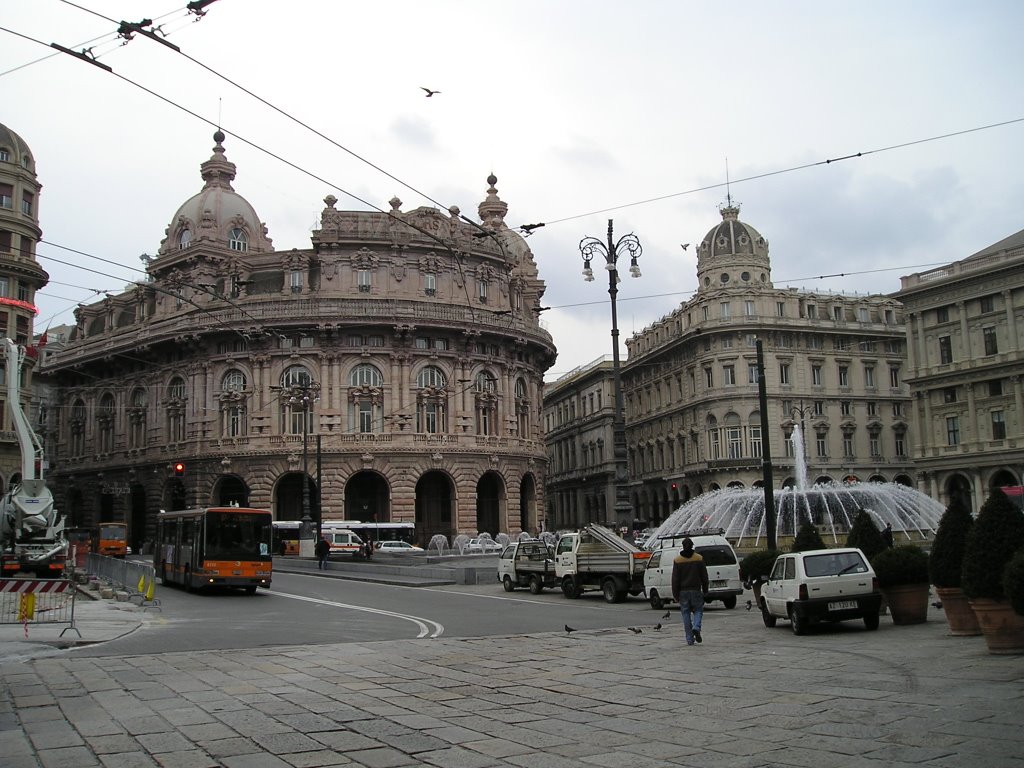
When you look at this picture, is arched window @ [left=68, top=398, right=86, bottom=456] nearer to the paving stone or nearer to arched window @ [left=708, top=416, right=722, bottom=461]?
arched window @ [left=708, top=416, right=722, bottom=461]

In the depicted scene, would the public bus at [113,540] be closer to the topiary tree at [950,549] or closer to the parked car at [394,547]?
the parked car at [394,547]

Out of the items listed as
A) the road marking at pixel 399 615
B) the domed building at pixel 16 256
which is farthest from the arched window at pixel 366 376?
the road marking at pixel 399 615

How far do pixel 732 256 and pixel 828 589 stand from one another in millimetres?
60630

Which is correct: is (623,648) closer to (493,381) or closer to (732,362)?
(493,381)

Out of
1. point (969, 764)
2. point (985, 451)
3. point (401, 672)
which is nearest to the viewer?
point (969, 764)

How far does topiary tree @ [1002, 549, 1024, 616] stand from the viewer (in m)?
9.95

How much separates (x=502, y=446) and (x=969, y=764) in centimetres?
5393

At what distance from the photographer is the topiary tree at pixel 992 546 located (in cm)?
1148

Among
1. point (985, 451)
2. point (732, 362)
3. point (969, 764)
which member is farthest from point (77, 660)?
point (732, 362)

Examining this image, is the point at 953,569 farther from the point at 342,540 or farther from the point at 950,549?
the point at 342,540

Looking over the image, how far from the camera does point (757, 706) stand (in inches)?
369

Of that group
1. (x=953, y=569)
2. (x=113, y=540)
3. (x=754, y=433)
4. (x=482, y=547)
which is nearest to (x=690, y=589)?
(x=953, y=569)

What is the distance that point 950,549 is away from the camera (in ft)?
43.8

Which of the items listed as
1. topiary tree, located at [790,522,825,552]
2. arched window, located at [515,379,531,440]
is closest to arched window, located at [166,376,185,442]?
arched window, located at [515,379,531,440]
